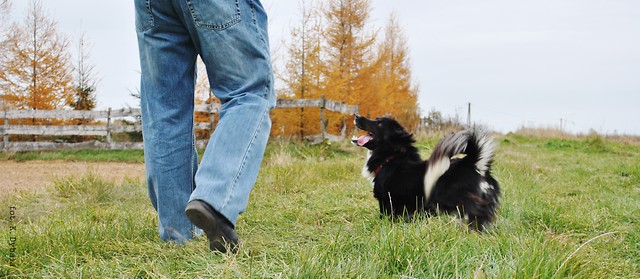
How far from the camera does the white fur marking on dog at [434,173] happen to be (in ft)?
8.75

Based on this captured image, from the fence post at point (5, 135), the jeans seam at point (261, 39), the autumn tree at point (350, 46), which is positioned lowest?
the fence post at point (5, 135)

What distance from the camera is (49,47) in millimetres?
15617

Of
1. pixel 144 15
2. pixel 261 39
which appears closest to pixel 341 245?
pixel 261 39

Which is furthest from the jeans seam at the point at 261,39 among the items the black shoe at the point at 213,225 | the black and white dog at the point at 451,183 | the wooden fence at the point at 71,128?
the wooden fence at the point at 71,128

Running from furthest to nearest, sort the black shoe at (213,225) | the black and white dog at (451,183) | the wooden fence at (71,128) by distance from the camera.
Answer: the wooden fence at (71,128), the black and white dog at (451,183), the black shoe at (213,225)

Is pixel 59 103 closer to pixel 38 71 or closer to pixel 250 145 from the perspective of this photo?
pixel 38 71

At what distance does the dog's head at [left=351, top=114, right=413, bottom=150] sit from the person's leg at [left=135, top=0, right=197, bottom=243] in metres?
1.83

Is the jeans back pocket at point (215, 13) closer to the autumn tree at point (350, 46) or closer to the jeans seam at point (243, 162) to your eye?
the jeans seam at point (243, 162)

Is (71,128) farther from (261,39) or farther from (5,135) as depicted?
(261,39)

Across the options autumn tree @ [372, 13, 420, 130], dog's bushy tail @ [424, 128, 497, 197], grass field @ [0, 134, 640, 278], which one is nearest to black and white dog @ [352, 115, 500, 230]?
dog's bushy tail @ [424, 128, 497, 197]

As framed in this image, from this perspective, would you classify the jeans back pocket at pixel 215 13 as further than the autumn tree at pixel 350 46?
No

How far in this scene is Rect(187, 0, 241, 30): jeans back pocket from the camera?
1.69 meters

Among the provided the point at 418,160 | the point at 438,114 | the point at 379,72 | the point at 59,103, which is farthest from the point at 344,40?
the point at 418,160

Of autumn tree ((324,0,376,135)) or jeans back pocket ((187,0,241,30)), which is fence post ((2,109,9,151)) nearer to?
autumn tree ((324,0,376,135))
